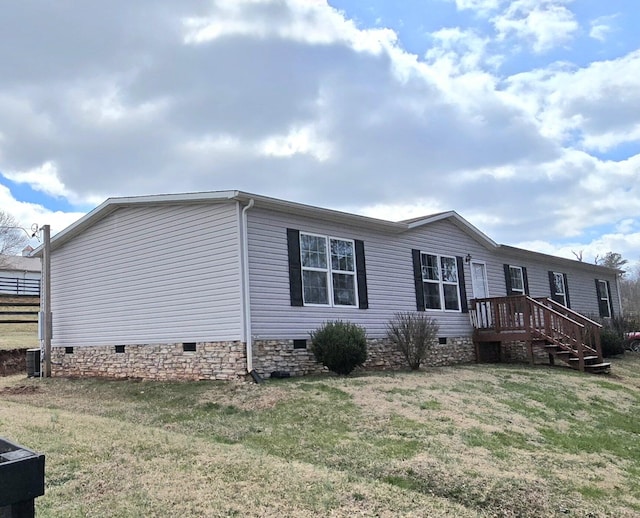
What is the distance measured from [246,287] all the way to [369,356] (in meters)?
3.64

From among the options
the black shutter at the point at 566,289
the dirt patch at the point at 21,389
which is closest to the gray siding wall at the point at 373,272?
the black shutter at the point at 566,289

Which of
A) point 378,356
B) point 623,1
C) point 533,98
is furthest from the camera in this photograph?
point 533,98

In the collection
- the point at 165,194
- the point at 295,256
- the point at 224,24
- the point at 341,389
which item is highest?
the point at 224,24

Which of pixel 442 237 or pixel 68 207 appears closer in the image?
pixel 442 237

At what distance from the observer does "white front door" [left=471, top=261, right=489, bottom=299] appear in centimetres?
1551

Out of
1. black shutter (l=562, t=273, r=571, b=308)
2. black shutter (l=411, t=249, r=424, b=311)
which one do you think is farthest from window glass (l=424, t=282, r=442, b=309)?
black shutter (l=562, t=273, r=571, b=308)

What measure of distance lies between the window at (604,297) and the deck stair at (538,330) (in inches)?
317

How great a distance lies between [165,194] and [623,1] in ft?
29.4

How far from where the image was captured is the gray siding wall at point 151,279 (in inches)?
396

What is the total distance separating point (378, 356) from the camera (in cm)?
1205

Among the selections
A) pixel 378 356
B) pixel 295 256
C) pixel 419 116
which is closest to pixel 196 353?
pixel 295 256

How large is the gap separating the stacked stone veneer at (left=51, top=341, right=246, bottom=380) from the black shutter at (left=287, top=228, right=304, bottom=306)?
1570 mm

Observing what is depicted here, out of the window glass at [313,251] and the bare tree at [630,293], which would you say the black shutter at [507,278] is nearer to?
the window glass at [313,251]

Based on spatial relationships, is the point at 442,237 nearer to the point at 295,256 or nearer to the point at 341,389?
the point at 295,256
